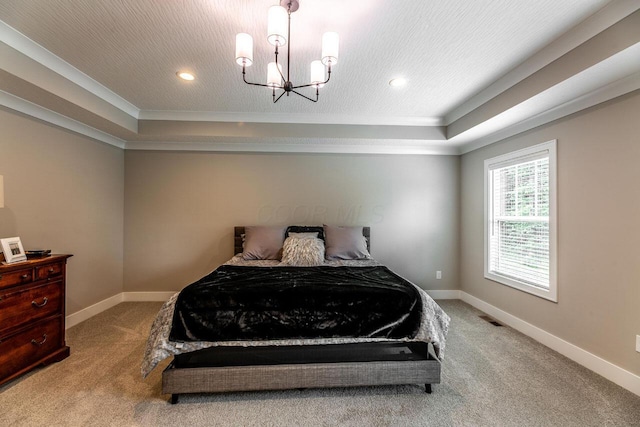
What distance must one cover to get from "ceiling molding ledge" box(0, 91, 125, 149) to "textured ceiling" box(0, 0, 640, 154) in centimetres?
64

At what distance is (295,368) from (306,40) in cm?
239

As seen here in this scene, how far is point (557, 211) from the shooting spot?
2.61 meters

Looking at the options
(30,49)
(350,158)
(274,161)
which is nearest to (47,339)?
(30,49)

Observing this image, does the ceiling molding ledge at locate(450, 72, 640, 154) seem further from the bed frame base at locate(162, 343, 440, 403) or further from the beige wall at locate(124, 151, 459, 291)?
the bed frame base at locate(162, 343, 440, 403)

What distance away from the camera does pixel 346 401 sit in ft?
6.07

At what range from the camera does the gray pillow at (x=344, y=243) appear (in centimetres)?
344

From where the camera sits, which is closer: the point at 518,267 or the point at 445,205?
the point at 518,267

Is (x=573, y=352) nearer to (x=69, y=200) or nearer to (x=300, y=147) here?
(x=300, y=147)

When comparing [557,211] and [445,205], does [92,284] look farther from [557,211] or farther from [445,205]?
→ [557,211]

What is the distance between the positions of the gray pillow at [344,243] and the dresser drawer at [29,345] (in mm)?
2681

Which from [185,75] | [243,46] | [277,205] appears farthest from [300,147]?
A: [243,46]

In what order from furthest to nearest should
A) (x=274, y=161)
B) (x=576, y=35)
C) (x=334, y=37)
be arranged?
1. (x=274, y=161)
2. (x=576, y=35)
3. (x=334, y=37)

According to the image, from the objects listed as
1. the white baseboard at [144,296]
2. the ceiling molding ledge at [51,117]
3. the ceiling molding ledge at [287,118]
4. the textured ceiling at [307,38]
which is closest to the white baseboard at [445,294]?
the ceiling molding ledge at [287,118]

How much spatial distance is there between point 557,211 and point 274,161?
3388 millimetres
